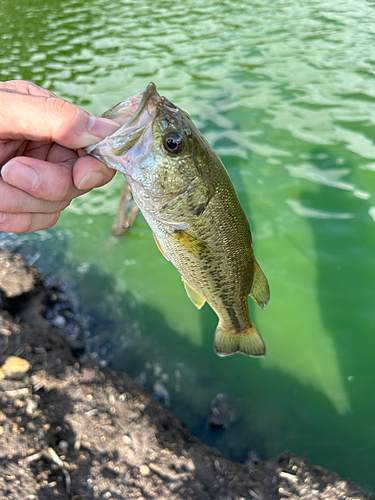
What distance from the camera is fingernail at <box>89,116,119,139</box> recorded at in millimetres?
1948

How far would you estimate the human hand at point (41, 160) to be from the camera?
1949 mm

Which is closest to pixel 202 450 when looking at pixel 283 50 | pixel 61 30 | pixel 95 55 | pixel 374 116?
pixel 374 116

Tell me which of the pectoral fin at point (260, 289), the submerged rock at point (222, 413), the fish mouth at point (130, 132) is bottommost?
the submerged rock at point (222, 413)

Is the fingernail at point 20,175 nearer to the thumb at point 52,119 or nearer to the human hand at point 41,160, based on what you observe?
the human hand at point 41,160

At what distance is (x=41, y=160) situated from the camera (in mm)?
2121

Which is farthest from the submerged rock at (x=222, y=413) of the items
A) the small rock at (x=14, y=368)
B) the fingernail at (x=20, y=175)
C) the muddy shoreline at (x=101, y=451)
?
the fingernail at (x=20, y=175)

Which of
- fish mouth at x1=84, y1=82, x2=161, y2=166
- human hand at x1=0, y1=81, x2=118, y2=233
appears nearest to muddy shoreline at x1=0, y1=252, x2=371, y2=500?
human hand at x1=0, y1=81, x2=118, y2=233

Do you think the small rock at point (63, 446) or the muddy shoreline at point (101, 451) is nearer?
the muddy shoreline at point (101, 451)

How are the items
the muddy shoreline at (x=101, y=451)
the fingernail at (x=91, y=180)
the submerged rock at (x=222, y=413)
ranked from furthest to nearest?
the submerged rock at (x=222, y=413) → the muddy shoreline at (x=101, y=451) → the fingernail at (x=91, y=180)

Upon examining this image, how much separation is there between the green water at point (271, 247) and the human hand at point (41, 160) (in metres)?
2.62

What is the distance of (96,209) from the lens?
6.51m

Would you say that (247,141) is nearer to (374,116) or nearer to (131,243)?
(374,116)

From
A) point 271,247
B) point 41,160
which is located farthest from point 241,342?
point 271,247

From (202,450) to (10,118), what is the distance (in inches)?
112
